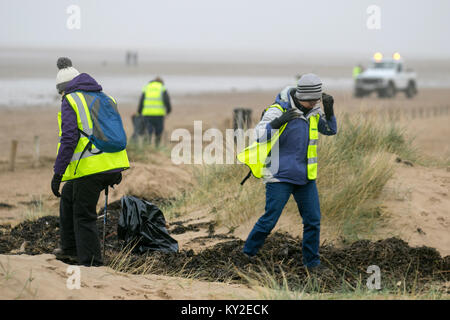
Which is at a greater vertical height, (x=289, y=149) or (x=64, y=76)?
(x=64, y=76)

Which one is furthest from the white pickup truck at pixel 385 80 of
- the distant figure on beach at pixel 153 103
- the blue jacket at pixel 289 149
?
the blue jacket at pixel 289 149

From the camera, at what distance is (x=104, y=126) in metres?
5.94

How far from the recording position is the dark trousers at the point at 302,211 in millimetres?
5980

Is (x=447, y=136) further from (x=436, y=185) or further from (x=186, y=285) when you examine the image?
(x=186, y=285)

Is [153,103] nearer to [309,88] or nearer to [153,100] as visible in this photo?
[153,100]

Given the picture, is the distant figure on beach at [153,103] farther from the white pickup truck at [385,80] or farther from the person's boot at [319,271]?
the white pickup truck at [385,80]

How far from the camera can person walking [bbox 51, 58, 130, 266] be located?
5848 millimetres

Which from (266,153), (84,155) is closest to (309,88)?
(266,153)

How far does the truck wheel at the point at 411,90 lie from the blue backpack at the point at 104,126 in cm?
3075

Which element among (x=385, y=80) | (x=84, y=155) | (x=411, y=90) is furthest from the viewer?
(x=411, y=90)

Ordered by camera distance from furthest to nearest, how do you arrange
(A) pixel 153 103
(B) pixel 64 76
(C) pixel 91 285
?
(A) pixel 153 103 → (B) pixel 64 76 → (C) pixel 91 285

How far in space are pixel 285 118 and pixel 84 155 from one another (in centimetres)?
170

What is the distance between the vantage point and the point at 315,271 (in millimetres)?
6105

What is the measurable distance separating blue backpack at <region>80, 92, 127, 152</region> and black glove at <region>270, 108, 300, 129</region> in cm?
128
